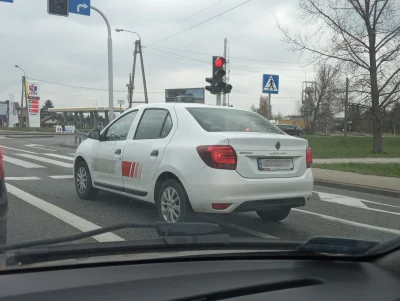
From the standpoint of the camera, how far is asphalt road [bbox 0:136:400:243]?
562cm

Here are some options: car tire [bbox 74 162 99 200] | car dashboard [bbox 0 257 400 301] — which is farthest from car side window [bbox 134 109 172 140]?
car dashboard [bbox 0 257 400 301]

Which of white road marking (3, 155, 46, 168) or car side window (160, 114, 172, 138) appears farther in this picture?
white road marking (3, 155, 46, 168)

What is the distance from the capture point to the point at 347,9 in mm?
22594

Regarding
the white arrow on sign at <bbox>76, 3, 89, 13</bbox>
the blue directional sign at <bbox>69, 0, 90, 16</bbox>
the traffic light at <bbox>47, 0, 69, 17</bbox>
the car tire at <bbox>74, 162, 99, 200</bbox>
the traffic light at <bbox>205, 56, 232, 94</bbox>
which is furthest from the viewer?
the white arrow on sign at <bbox>76, 3, 89, 13</bbox>

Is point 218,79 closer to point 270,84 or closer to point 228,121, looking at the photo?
point 270,84

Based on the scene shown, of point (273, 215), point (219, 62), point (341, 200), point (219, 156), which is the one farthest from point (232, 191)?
point (219, 62)

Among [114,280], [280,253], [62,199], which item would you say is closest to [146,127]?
[62,199]

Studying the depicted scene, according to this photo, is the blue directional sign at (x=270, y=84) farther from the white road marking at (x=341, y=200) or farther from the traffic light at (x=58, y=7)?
the traffic light at (x=58, y=7)

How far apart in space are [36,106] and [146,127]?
56.2 metres

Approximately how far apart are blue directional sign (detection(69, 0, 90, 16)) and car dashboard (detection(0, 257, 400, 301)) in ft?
51.6

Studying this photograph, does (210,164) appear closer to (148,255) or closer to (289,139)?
(289,139)

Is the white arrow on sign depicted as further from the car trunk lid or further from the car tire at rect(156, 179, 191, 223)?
the car trunk lid

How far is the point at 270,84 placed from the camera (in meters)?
15.9

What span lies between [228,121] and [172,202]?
126 centimetres
